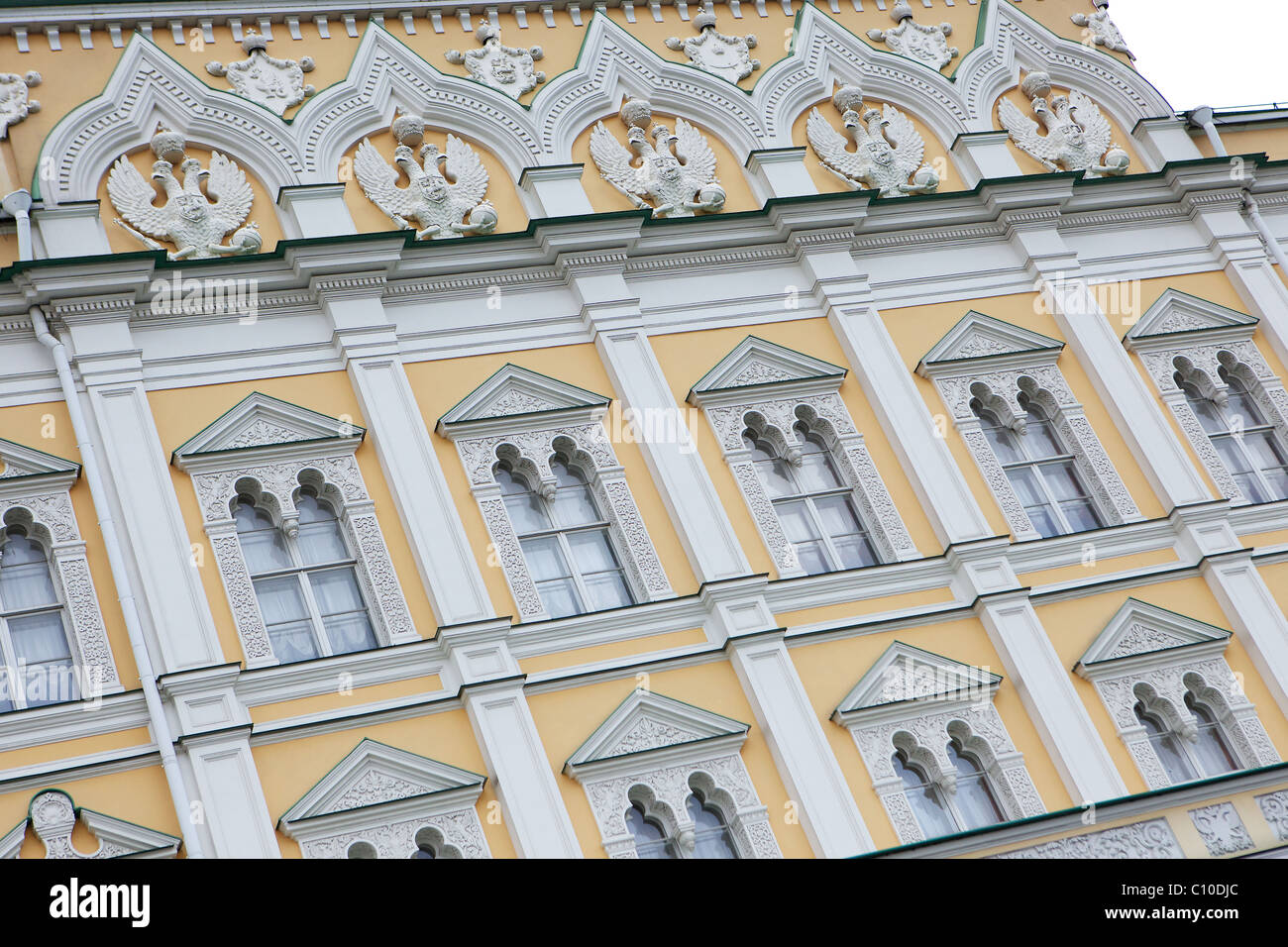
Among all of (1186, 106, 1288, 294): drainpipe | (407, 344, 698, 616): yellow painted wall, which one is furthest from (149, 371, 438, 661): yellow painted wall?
(1186, 106, 1288, 294): drainpipe

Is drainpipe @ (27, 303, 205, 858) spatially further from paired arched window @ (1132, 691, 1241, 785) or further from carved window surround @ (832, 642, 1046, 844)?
paired arched window @ (1132, 691, 1241, 785)

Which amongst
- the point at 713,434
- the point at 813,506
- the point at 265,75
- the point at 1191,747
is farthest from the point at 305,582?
the point at 1191,747

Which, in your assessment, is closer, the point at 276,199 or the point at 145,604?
the point at 145,604

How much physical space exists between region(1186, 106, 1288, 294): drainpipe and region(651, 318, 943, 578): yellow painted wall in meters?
5.55

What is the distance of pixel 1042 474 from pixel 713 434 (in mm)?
3519

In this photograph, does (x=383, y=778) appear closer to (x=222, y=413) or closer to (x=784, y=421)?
(x=222, y=413)

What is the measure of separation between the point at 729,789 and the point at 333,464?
4661 millimetres

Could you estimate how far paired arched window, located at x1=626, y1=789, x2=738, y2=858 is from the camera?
14.2 meters

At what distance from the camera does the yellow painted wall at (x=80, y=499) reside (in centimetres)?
1409

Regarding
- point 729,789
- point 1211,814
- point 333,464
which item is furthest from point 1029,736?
point 333,464

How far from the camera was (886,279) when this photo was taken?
18.1m

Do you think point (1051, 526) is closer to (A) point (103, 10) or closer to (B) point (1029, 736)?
(B) point (1029, 736)

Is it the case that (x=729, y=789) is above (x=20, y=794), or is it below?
below

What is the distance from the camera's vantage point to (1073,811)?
13.9m
